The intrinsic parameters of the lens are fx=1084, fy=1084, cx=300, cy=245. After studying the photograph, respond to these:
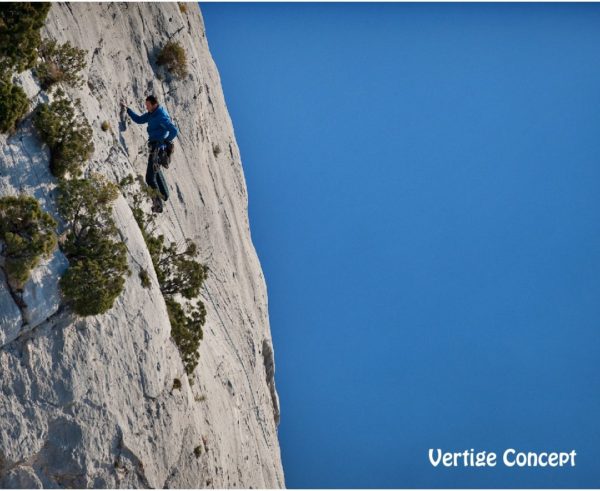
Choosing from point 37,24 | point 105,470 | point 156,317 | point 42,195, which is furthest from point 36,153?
point 105,470

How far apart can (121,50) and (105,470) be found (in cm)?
1268

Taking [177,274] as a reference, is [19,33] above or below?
above

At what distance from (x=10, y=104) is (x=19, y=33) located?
1591mm

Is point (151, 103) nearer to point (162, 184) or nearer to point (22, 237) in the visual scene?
point (162, 184)

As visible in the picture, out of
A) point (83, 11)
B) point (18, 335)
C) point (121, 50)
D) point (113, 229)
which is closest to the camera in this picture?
point (18, 335)

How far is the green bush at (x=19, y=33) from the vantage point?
2298 centimetres

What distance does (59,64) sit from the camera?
25.9m

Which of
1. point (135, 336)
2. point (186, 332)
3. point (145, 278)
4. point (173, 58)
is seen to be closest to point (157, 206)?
point (186, 332)

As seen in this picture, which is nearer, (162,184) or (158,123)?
(158,123)

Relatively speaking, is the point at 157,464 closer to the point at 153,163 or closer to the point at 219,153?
the point at 153,163

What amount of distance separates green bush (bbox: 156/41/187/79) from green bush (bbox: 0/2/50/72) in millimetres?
9263

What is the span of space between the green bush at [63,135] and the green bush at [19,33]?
45.9 inches

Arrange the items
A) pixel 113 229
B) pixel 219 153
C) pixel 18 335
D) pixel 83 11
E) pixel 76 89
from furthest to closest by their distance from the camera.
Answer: pixel 219 153 < pixel 83 11 < pixel 76 89 < pixel 113 229 < pixel 18 335

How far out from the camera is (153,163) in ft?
A: 96.9
